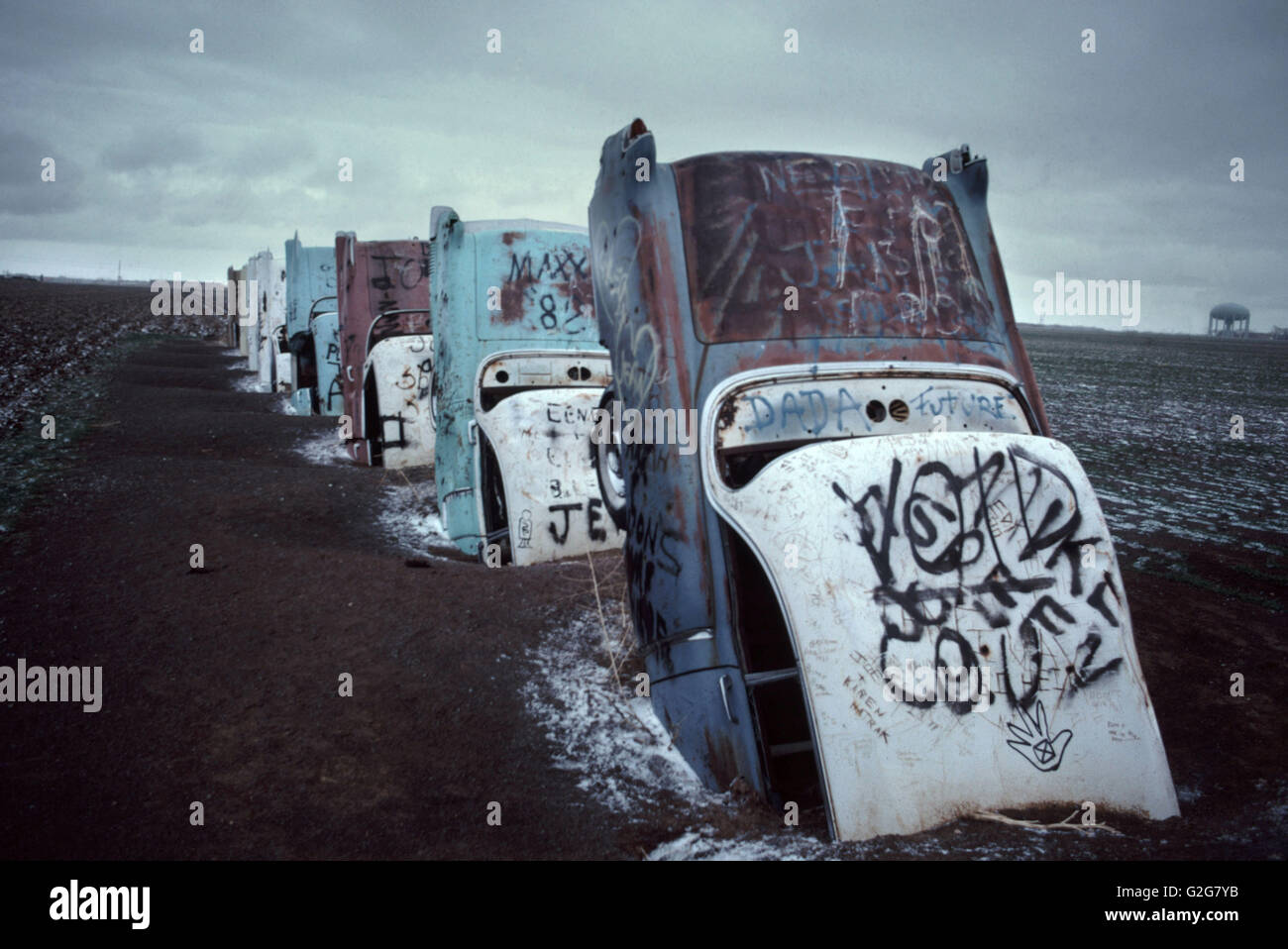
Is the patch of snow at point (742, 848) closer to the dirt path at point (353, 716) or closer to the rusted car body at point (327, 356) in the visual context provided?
the dirt path at point (353, 716)

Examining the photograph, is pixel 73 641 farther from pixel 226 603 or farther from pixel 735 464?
pixel 735 464

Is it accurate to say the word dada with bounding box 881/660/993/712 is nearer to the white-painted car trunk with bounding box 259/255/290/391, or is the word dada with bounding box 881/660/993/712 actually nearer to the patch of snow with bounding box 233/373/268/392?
the white-painted car trunk with bounding box 259/255/290/391

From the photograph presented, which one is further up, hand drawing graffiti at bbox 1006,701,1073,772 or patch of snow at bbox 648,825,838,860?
hand drawing graffiti at bbox 1006,701,1073,772

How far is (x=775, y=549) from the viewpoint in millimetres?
3014

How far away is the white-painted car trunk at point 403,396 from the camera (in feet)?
32.9

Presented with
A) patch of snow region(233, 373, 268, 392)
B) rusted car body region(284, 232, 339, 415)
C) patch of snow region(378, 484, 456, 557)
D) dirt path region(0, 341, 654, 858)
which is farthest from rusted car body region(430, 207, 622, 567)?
patch of snow region(233, 373, 268, 392)

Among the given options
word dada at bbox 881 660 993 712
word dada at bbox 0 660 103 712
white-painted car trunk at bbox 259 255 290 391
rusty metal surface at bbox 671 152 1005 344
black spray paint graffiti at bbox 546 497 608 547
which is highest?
white-painted car trunk at bbox 259 255 290 391

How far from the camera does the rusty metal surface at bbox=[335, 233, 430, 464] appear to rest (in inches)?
415

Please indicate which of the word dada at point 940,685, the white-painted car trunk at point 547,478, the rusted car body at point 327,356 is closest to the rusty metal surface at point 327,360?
the rusted car body at point 327,356

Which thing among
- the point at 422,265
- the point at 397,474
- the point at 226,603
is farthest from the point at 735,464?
the point at 422,265

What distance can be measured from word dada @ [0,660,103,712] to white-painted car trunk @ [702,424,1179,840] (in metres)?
3.11

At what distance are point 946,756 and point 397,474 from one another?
8.27 metres

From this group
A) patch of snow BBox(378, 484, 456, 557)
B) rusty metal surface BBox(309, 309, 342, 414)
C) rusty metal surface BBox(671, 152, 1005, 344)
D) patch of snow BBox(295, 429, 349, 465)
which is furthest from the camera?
rusty metal surface BBox(309, 309, 342, 414)

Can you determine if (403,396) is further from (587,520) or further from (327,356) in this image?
(327,356)
